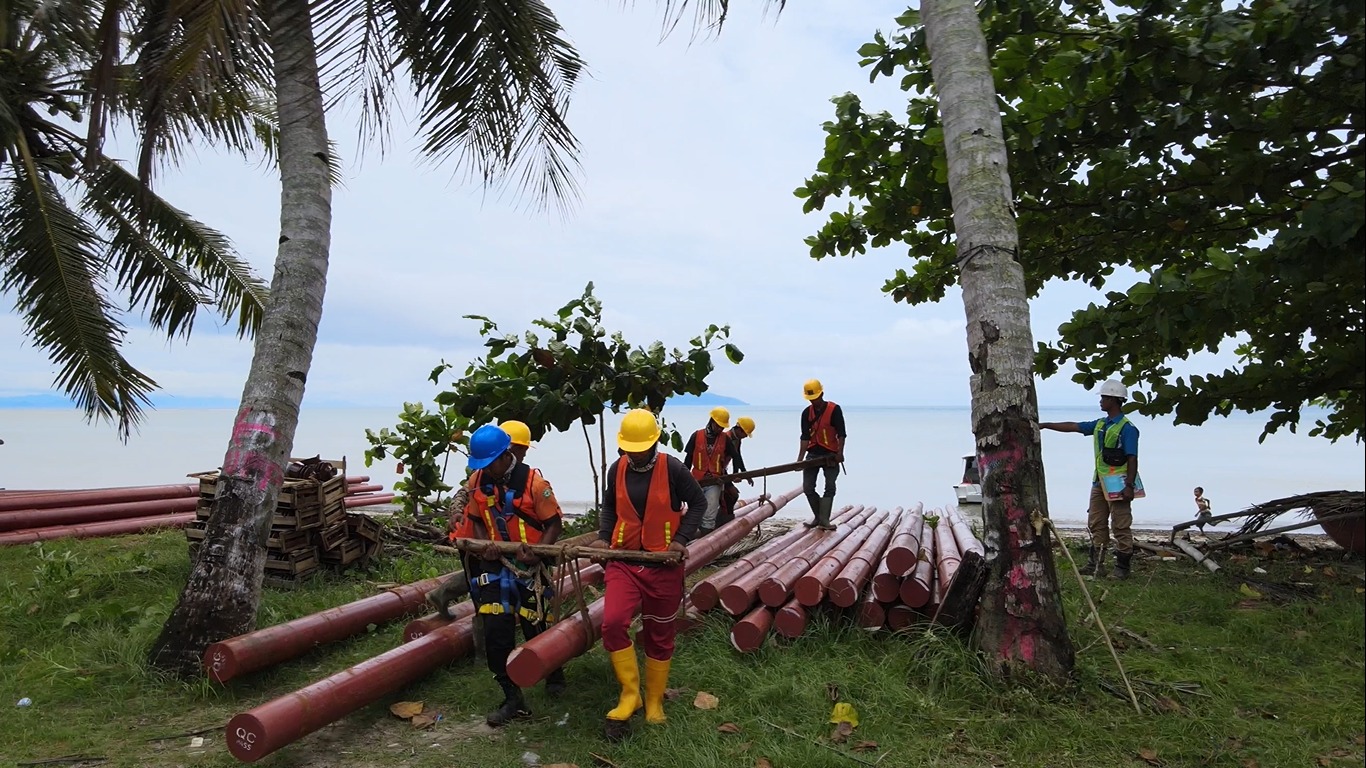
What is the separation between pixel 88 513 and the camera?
37.6ft

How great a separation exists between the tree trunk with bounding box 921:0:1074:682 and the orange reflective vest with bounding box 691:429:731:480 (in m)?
5.83

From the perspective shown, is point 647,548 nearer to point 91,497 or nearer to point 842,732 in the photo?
point 842,732

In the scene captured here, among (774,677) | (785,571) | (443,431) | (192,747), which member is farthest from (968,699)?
(443,431)

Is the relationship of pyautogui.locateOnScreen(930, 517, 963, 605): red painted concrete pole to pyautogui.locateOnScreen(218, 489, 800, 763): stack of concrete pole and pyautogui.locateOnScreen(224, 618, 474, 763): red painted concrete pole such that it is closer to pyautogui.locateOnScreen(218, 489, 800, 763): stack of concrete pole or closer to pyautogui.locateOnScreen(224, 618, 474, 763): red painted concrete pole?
pyautogui.locateOnScreen(218, 489, 800, 763): stack of concrete pole

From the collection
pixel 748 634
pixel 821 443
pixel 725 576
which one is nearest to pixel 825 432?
pixel 821 443

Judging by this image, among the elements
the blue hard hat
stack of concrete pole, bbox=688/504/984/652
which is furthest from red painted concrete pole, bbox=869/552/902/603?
the blue hard hat

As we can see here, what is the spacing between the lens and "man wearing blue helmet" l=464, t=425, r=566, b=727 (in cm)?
509

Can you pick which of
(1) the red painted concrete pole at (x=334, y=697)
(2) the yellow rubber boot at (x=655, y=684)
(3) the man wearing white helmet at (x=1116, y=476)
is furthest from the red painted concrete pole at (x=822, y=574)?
(3) the man wearing white helmet at (x=1116, y=476)

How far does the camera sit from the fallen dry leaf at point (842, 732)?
14.9 ft

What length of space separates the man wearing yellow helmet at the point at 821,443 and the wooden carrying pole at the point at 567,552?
5735 millimetres

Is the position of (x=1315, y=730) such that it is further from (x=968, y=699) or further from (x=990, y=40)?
(x=990, y=40)

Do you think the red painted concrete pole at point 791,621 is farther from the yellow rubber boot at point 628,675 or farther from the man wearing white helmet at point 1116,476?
the man wearing white helmet at point 1116,476

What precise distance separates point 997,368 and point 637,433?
2.11 metres

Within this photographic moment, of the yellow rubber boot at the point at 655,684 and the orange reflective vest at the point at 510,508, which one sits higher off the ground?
the orange reflective vest at the point at 510,508
